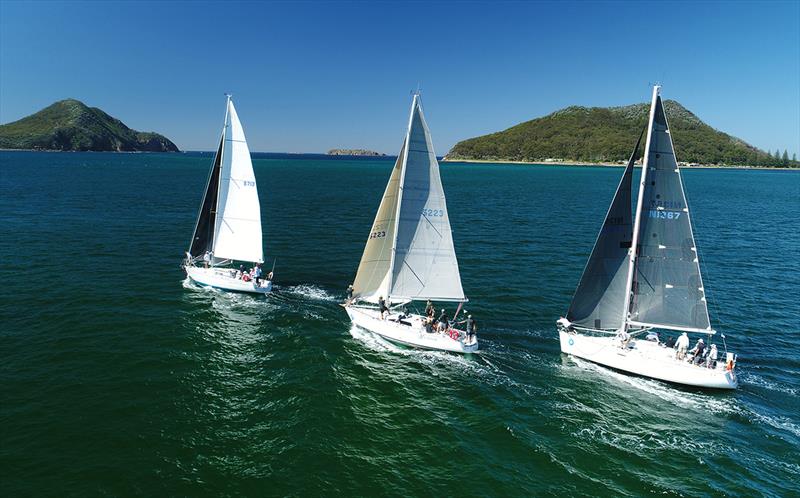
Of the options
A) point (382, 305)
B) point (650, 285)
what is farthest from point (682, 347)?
point (382, 305)

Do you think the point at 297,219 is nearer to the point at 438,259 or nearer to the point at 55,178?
the point at 438,259

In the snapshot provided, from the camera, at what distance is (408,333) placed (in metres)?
31.6

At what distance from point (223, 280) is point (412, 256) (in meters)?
19.7

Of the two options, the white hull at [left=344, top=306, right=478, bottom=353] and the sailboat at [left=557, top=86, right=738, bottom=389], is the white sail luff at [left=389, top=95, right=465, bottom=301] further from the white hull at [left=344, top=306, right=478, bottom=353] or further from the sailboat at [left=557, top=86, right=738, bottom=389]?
the sailboat at [left=557, top=86, right=738, bottom=389]

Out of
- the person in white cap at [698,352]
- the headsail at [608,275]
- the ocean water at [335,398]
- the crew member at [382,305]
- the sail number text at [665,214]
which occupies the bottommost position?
the ocean water at [335,398]

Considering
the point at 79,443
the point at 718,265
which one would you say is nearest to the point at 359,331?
the point at 79,443

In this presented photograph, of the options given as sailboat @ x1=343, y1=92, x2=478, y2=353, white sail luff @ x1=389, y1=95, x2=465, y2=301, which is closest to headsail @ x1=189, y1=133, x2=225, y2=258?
sailboat @ x1=343, y1=92, x2=478, y2=353

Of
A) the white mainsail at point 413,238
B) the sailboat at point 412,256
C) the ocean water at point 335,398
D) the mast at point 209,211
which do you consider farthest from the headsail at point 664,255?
the mast at point 209,211

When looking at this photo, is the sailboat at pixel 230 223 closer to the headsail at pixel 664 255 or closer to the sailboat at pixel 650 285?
the sailboat at pixel 650 285

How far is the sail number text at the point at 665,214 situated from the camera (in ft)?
93.7

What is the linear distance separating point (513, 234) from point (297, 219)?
3761 centimetres

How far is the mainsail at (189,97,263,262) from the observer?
41562 mm

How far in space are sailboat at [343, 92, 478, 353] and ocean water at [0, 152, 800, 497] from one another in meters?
1.51

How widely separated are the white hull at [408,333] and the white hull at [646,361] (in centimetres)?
732
